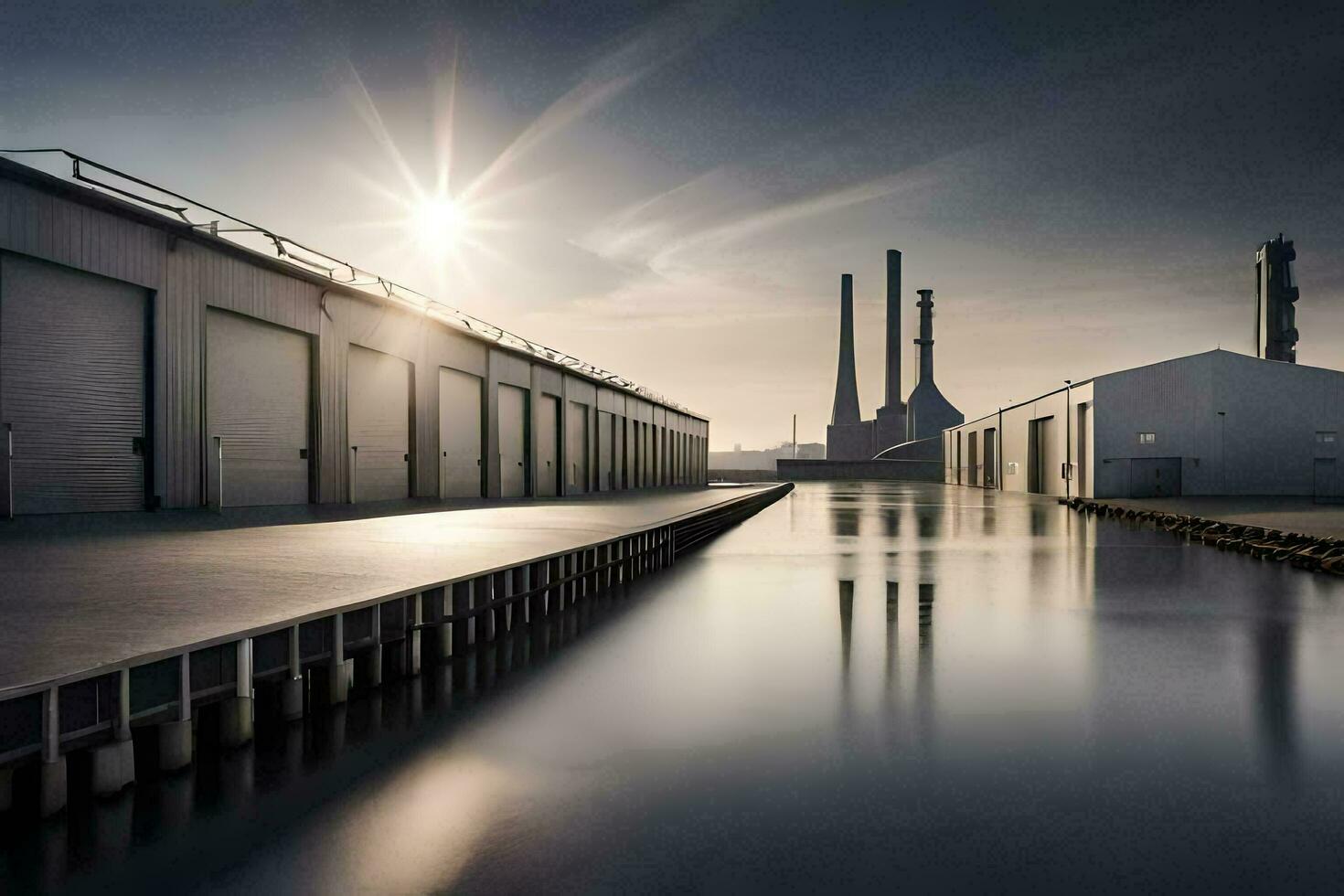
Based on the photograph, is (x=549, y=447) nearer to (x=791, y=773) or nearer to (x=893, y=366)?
(x=791, y=773)

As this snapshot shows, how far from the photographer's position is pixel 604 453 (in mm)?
41656

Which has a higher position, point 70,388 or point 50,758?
point 70,388

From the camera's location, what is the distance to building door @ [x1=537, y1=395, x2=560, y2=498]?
32.9 m

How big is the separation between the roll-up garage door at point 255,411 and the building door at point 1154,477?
37.3m

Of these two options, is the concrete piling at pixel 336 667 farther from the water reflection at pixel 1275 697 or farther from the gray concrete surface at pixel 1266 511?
the gray concrete surface at pixel 1266 511

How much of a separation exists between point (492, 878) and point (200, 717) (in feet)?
9.87

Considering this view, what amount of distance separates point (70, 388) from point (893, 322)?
99692mm

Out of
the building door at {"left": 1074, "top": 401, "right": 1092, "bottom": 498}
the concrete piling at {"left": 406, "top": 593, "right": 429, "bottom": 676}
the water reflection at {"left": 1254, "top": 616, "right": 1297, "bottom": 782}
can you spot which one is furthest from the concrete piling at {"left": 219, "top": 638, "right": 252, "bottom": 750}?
the building door at {"left": 1074, "top": 401, "right": 1092, "bottom": 498}

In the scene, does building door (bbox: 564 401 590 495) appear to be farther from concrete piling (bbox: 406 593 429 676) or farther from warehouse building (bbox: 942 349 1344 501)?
concrete piling (bbox: 406 593 429 676)

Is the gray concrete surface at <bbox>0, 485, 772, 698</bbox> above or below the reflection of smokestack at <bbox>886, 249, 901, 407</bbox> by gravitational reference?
below

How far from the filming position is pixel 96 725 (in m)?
4.59

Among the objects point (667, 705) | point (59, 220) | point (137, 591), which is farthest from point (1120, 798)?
point (59, 220)

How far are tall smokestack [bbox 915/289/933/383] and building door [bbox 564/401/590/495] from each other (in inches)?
2915

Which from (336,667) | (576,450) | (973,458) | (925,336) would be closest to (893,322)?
(925,336)
